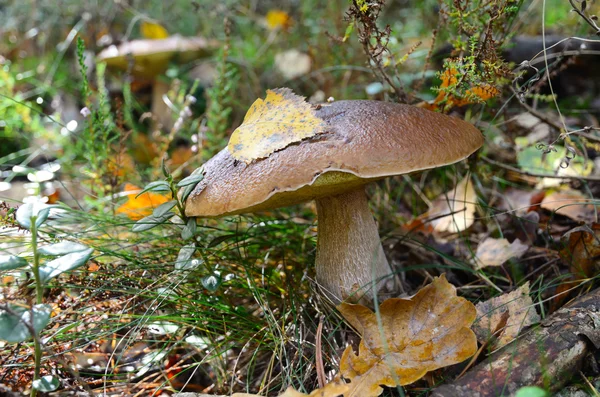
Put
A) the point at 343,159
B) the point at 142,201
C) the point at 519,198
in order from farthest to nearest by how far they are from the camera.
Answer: the point at 519,198, the point at 142,201, the point at 343,159

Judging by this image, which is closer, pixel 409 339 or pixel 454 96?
pixel 409 339

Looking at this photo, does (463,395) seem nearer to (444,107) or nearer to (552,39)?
(444,107)

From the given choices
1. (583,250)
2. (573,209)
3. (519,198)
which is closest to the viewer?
(583,250)

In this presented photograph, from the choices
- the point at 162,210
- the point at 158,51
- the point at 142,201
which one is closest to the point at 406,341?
the point at 162,210

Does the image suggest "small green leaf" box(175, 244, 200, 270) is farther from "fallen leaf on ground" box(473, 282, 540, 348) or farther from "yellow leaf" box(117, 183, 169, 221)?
"fallen leaf on ground" box(473, 282, 540, 348)

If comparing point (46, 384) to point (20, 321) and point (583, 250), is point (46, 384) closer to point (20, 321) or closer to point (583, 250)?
point (20, 321)

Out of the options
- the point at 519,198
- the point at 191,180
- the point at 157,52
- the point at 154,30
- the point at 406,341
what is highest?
the point at 154,30
